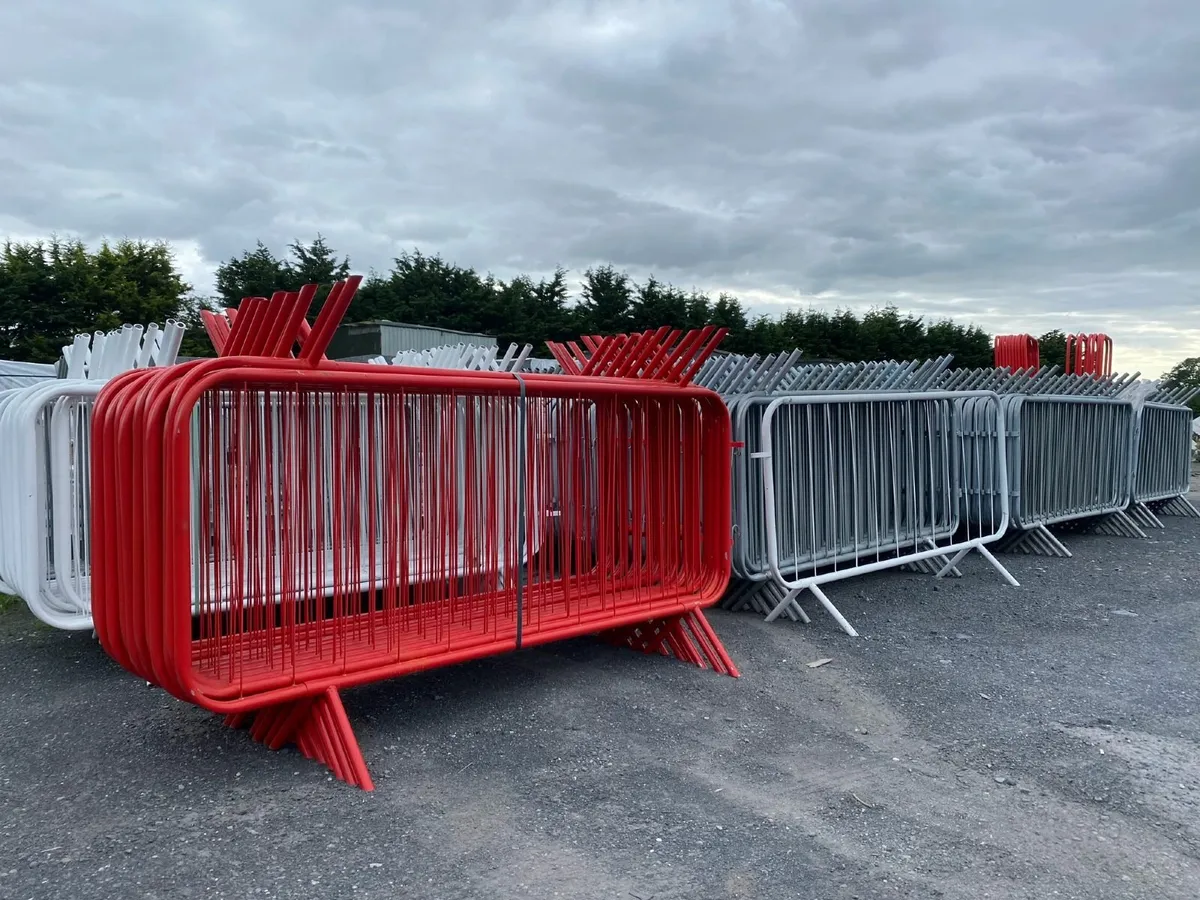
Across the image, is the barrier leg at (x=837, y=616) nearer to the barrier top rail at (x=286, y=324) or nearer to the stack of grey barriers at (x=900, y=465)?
the stack of grey barriers at (x=900, y=465)

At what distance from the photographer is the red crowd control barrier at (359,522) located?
353 centimetres

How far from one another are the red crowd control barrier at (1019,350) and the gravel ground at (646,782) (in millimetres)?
9065

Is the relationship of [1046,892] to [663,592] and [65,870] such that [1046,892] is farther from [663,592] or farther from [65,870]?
[65,870]

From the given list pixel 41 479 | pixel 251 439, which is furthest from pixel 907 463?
pixel 41 479

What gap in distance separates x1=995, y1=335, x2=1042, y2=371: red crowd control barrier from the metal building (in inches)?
363

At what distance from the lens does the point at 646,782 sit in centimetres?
395

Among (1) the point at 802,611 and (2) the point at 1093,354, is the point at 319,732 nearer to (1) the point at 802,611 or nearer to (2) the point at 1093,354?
(1) the point at 802,611

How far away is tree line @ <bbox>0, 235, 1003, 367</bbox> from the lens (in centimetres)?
2084

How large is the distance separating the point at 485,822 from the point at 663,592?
2.28 metres

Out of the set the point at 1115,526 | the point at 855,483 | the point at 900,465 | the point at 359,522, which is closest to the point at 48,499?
the point at 359,522

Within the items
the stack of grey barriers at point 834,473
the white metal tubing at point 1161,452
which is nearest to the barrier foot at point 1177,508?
the white metal tubing at point 1161,452

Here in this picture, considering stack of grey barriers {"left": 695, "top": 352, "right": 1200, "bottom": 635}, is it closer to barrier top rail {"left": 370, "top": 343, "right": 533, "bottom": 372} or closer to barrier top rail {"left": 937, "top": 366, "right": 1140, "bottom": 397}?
barrier top rail {"left": 937, "top": 366, "right": 1140, "bottom": 397}

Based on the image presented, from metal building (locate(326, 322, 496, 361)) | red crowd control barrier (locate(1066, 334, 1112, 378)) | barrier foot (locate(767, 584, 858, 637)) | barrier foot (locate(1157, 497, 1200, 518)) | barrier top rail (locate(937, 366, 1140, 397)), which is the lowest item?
barrier foot (locate(1157, 497, 1200, 518))

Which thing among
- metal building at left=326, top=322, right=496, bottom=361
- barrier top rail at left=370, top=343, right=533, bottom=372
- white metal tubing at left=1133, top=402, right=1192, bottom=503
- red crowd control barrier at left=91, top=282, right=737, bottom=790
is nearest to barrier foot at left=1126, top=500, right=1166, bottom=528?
white metal tubing at left=1133, top=402, right=1192, bottom=503
